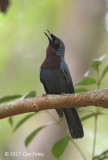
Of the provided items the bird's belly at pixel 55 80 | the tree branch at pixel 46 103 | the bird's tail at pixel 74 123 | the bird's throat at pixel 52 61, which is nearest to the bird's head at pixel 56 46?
the bird's throat at pixel 52 61

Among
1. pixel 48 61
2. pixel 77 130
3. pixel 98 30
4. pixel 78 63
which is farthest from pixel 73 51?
pixel 77 130

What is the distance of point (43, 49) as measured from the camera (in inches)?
372

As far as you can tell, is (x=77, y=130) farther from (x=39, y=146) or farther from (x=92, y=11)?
(x=92, y=11)

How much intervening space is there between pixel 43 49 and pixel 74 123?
5.77m

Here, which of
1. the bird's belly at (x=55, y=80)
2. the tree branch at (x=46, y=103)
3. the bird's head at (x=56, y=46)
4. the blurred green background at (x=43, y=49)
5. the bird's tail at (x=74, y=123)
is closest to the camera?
the tree branch at (x=46, y=103)

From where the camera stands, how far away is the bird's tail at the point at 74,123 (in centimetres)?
382

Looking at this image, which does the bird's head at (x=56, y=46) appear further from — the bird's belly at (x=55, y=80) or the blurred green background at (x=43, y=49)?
the blurred green background at (x=43, y=49)

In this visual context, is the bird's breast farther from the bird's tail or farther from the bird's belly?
the bird's tail

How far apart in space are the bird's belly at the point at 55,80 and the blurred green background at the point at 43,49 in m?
1.24

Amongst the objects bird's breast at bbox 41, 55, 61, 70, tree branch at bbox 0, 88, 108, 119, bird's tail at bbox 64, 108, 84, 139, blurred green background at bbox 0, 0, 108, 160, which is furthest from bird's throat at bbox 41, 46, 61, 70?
tree branch at bbox 0, 88, 108, 119

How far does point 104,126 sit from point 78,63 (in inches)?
86.3

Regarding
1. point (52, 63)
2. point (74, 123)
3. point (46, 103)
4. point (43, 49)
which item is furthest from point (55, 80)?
point (43, 49)

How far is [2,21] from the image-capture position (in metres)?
9.74

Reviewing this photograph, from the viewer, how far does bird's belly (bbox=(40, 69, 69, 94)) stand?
167 inches
